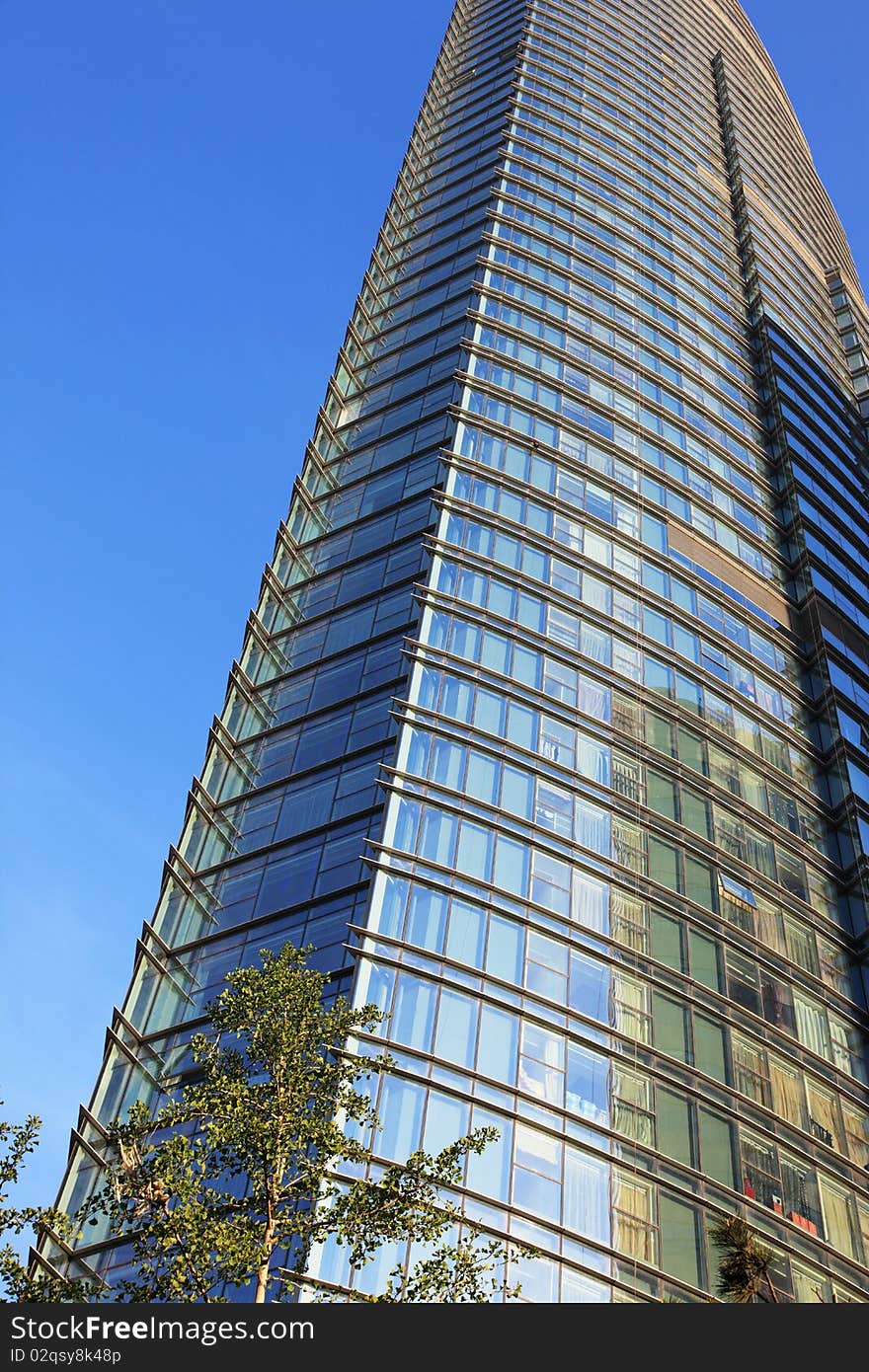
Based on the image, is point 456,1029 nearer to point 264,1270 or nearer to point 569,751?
point 569,751

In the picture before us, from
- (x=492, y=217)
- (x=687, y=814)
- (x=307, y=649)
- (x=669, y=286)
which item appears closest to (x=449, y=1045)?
(x=687, y=814)

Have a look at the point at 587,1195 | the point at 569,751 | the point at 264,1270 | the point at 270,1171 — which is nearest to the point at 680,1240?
the point at 587,1195

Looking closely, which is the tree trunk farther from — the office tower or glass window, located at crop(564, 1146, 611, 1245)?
glass window, located at crop(564, 1146, 611, 1245)

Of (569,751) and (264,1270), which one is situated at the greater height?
(569,751)

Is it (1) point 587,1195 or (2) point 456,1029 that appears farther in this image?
(2) point 456,1029

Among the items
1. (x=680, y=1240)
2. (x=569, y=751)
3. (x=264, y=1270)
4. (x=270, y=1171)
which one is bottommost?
(x=264, y=1270)

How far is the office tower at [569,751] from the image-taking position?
1431 inches

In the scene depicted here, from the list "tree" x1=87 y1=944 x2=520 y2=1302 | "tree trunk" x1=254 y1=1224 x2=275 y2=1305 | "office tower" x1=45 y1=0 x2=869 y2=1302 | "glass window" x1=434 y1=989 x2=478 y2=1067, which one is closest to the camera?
"tree trunk" x1=254 y1=1224 x2=275 y2=1305

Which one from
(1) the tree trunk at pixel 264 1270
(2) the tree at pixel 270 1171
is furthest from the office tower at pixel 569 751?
(1) the tree trunk at pixel 264 1270

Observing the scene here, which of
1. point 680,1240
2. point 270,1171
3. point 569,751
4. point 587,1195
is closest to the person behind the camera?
point 270,1171

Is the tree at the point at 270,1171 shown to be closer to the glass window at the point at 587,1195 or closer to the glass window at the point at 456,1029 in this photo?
the glass window at the point at 456,1029

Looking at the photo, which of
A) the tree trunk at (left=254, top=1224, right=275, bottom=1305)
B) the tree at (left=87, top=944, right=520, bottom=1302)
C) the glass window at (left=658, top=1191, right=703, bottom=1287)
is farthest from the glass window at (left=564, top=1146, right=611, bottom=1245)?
the tree trunk at (left=254, top=1224, right=275, bottom=1305)

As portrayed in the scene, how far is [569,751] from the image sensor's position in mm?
43906

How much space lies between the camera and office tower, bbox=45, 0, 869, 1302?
3634cm
